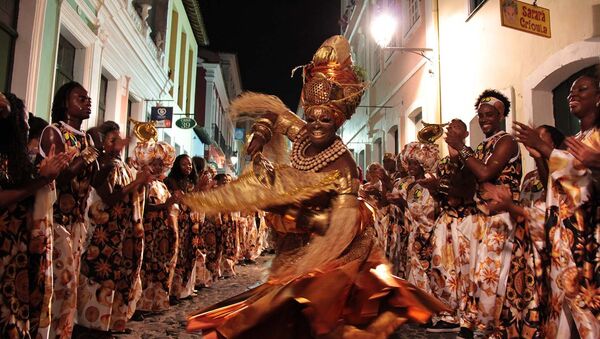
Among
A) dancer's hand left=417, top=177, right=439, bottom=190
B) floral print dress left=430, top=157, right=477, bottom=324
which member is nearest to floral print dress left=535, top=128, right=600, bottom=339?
floral print dress left=430, top=157, right=477, bottom=324

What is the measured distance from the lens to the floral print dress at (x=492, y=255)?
435cm

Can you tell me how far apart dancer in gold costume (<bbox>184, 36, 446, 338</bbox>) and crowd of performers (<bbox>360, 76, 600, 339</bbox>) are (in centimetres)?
103

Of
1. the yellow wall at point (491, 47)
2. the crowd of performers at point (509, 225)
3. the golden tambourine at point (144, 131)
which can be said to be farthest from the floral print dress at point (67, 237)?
the yellow wall at point (491, 47)

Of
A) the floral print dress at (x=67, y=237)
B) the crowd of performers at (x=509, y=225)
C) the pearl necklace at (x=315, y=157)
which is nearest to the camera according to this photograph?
the crowd of performers at (x=509, y=225)

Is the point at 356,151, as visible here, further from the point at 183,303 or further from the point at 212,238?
the point at 183,303

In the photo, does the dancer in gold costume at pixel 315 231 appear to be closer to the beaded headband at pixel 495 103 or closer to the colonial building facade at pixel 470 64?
the colonial building facade at pixel 470 64

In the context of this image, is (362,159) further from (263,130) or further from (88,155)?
(263,130)

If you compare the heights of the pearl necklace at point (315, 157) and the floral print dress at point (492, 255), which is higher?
the pearl necklace at point (315, 157)

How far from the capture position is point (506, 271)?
431 centimetres

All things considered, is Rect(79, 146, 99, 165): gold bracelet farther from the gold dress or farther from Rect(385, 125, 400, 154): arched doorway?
Rect(385, 125, 400, 154): arched doorway

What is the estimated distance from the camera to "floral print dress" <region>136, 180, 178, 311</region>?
6.33 m

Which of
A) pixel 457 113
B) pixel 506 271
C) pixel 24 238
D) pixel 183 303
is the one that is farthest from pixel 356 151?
pixel 24 238

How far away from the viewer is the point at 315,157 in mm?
3250

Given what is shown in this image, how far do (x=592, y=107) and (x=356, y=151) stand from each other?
793 inches
